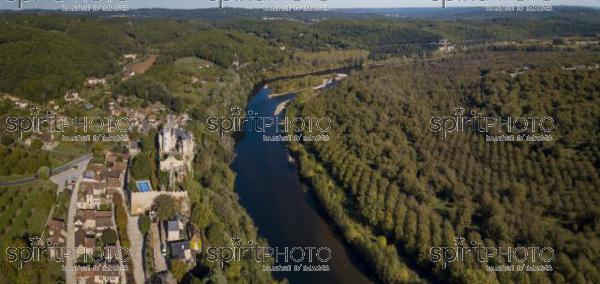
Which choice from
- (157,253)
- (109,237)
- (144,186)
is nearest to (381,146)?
(144,186)

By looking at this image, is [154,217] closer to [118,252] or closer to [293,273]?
[118,252]

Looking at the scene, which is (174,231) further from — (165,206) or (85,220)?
(85,220)

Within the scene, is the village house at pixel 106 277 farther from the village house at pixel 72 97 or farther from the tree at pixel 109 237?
the village house at pixel 72 97

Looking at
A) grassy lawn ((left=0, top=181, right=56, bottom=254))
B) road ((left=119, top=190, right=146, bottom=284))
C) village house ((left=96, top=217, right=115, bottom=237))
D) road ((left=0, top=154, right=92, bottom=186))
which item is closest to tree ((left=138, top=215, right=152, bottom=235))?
road ((left=119, top=190, right=146, bottom=284))

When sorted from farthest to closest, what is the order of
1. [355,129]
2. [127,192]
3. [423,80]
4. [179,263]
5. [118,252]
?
[423,80], [355,129], [127,192], [118,252], [179,263]

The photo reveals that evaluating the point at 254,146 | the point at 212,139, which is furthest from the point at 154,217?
the point at 254,146
